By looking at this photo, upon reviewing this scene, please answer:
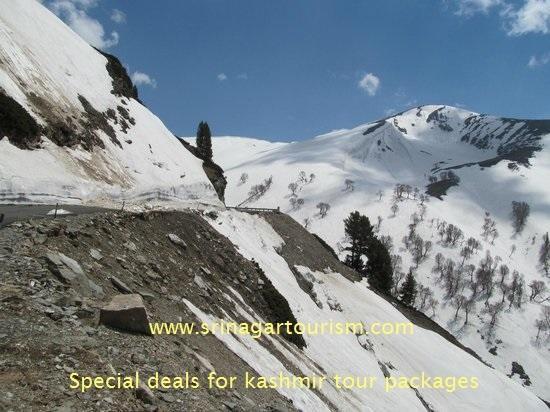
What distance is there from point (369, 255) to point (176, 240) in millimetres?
49455

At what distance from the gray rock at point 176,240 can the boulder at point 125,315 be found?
10.3m

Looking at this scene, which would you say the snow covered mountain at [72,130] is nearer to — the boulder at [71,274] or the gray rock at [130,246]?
the gray rock at [130,246]

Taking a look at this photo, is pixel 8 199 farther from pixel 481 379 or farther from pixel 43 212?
pixel 481 379

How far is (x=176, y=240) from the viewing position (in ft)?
71.9

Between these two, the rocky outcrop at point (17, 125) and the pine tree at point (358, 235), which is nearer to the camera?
the rocky outcrop at point (17, 125)

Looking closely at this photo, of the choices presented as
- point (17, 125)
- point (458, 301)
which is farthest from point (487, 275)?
point (17, 125)

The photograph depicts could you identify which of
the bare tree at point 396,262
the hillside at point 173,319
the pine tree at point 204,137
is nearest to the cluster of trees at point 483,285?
the bare tree at point 396,262

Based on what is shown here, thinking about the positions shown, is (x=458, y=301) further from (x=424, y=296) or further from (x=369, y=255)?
(x=369, y=255)

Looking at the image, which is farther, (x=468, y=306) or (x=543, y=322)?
(x=468, y=306)

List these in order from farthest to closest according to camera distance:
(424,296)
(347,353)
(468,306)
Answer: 1. (424,296)
2. (468,306)
3. (347,353)

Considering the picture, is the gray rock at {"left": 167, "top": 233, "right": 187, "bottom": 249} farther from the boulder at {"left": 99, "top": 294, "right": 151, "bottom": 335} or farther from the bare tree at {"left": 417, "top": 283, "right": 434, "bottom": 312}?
the bare tree at {"left": 417, "top": 283, "right": 434, "bottom": 312}

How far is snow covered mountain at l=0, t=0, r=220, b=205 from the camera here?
26153 millimetres

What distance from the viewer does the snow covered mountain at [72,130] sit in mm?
26153

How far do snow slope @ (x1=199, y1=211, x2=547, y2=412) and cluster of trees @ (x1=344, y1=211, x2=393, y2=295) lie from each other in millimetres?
13583
